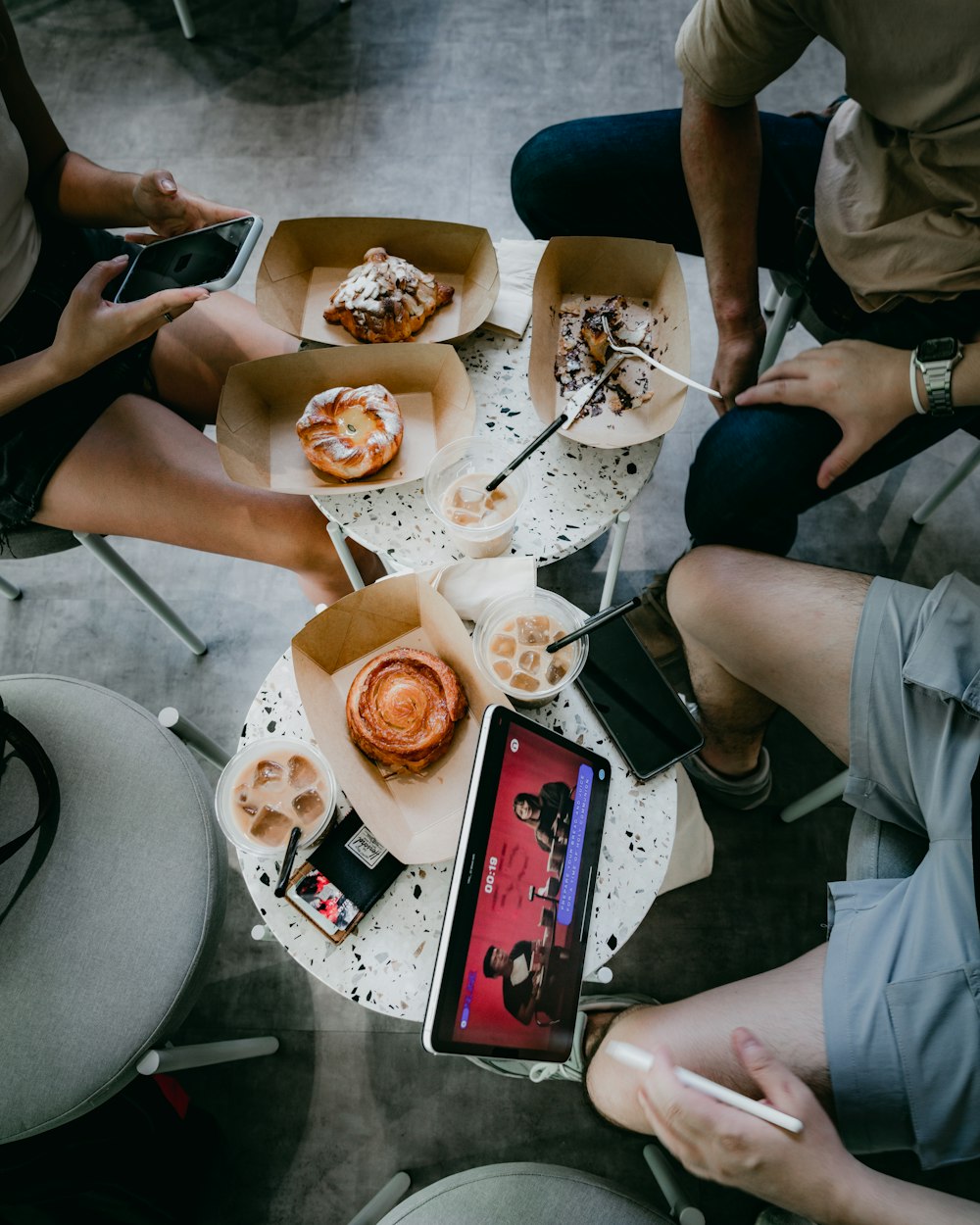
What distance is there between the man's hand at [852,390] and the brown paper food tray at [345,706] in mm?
826

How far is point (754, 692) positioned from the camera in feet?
5.06

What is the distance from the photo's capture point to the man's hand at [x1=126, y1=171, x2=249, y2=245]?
4.79 ft

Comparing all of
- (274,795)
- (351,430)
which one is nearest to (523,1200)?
(274,795)

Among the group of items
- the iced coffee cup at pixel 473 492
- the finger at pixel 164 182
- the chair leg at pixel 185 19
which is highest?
the chair leg at pixel 185 19

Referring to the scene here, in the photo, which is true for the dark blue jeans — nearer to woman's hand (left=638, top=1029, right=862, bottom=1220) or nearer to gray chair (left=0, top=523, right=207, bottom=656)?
woman's hand (left=638, top=1029, right=862, bottom=1220)

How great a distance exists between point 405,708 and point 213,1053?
949mm

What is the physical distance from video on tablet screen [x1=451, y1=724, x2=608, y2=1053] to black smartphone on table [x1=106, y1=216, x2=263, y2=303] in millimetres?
1013

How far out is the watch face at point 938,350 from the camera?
4.25 feet

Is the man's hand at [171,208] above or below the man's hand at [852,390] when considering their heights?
above

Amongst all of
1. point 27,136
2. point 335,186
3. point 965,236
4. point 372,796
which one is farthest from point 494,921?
point 335,186

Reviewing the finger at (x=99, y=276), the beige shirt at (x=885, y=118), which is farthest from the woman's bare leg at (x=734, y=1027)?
the finger at (x=99, y=276)

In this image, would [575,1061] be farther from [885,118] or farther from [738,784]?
[885,118]

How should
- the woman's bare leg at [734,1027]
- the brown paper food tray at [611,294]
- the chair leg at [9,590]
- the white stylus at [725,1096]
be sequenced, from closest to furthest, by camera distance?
1. the white stylus at [725,1096]
2. the woman's bare leg at [734,1027]
3. the brown paper food tray at [611,294]
4. the chair leg at [9,590]

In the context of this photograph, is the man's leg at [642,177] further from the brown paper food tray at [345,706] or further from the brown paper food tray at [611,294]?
the brown paper food tray at [345,706]
